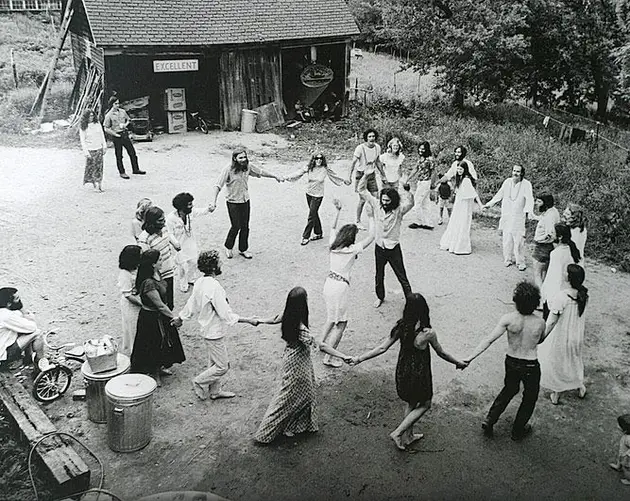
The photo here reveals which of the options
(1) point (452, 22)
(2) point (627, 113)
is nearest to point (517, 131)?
(1) point (452, 22)

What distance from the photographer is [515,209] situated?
414 inches

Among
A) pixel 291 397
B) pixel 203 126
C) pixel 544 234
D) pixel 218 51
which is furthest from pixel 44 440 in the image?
pixel 218 51

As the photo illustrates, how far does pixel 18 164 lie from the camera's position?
15742 mm

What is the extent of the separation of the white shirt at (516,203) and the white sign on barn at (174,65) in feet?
40.2

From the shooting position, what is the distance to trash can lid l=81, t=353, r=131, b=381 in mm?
6551

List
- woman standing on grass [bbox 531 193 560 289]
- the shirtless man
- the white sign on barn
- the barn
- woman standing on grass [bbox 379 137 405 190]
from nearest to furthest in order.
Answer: the shirtless man
woman standing on grass [bbox 531 193 560 289]
woman standing on grass [bbox 379 137 405 190]
the barn
the white sign on barn

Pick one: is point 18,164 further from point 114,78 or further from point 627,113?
point 627,113

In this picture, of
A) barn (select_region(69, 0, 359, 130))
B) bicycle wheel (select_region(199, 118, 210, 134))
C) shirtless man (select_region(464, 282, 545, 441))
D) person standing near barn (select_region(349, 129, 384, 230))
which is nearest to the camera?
shirtless man (select_region(464, 282, 545, 441))

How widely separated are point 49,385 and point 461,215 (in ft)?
23.4

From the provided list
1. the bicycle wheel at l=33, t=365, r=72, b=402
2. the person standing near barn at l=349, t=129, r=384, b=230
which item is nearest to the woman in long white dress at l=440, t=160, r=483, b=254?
the person standing near barn at l=349, t=129, r=384, b=230

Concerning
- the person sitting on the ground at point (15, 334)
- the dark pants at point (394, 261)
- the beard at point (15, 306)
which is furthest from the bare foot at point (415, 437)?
the beard at point (15, 306)

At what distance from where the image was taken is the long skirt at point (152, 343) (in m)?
7.09

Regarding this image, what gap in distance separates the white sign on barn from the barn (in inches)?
1.1

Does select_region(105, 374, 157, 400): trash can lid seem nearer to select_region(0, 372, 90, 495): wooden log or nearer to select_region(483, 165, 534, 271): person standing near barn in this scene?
select_region(0, 372, 90, 495): wooden log
